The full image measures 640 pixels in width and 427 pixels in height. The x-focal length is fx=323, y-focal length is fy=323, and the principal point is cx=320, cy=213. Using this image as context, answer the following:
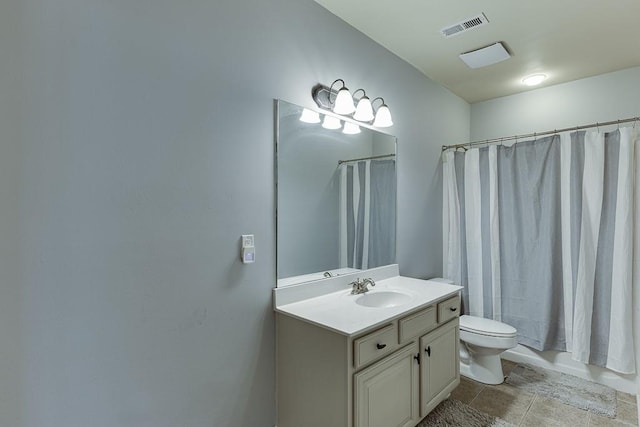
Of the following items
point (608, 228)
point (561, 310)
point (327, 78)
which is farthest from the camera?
point (561, 310)

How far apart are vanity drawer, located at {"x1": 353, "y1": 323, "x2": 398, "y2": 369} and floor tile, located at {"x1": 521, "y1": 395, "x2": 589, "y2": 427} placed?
3.81ft

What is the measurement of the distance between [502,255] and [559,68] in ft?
5.46

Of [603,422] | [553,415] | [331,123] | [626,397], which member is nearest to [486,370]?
[553,415]

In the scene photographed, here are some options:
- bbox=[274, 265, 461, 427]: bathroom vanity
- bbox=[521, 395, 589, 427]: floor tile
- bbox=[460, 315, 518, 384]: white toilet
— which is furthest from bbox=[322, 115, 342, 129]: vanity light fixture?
bbox=[521, 395, 589, 427]: floor tile

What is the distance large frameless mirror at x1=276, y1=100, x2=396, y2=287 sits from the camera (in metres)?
1.79

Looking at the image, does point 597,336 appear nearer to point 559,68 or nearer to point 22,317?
point 559,68

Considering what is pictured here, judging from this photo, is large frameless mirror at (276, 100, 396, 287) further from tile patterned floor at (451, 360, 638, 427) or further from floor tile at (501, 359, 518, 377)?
floor tile at (501, 359, 518, 377)

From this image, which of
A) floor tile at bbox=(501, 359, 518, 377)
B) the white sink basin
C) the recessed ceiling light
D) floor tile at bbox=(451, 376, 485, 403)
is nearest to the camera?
the white sink basin

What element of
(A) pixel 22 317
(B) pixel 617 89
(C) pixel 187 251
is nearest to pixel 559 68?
(B) pixel 617 89

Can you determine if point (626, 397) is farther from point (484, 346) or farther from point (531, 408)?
point (484, 346)

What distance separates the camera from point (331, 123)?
2.06m

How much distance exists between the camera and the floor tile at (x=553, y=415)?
199 centimetres

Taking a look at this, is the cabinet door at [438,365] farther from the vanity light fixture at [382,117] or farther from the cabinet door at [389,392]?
the vanity light fixture at [382,117]

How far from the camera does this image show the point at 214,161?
1.48 meters
